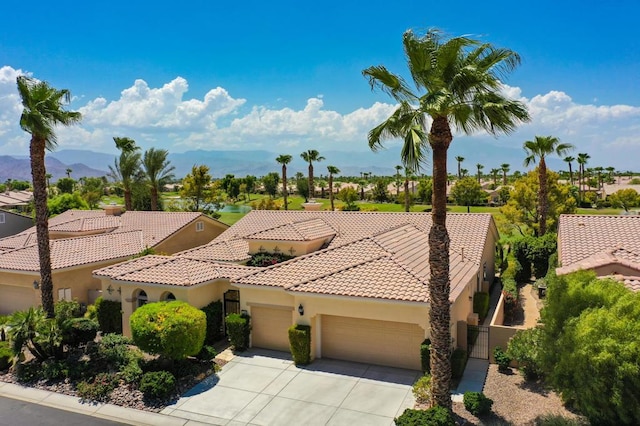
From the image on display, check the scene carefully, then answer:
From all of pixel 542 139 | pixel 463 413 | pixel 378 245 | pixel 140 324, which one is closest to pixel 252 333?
pixel 140 324

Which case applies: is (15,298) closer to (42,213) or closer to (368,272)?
(42,213)

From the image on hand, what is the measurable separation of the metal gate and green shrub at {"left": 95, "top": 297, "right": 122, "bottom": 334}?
1493 centimetres

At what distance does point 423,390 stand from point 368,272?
5288 millimetres

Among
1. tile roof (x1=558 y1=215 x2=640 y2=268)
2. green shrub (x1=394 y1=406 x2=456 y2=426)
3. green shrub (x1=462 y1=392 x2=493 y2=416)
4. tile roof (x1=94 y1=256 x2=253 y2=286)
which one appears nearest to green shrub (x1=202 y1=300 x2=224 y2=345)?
tile roof (x1=94 y1=256 x2=253 y2=286)

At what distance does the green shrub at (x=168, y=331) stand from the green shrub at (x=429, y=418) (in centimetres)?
779

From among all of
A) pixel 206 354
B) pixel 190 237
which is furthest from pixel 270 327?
pixel 190 237

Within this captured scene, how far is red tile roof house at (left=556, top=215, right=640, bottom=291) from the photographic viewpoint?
18000 mm

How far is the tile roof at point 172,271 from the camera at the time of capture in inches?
806

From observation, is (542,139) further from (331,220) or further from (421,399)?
(421,399)

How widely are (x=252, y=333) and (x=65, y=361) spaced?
277 inches

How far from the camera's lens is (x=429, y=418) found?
493 inches

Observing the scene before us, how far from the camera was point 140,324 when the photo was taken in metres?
16.8

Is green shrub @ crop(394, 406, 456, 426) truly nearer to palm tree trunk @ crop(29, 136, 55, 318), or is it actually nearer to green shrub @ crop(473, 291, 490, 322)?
green shrub @ crop(473, 291, 490, 322)

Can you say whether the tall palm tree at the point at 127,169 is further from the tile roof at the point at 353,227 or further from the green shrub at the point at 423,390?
the green shrub at the point at 423,390
